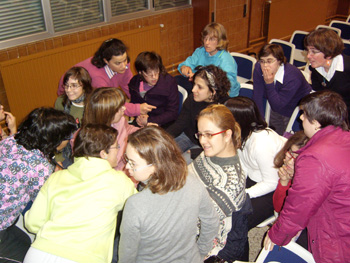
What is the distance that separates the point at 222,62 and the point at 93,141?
2229 mm

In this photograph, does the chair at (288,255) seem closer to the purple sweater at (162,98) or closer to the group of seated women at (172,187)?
the group of seated women at (172,187)

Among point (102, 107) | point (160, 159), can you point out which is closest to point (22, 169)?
point (102, 107)

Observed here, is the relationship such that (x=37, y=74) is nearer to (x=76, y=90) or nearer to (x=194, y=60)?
(x=76, y=90)

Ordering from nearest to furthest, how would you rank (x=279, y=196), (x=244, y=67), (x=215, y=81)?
(x=279, y=196)
(x=215, y=81)
(x=244, y=67)

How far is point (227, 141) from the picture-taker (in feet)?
6.86

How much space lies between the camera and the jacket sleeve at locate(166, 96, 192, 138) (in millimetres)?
3264

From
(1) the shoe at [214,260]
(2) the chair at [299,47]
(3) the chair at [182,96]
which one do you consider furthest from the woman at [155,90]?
(2) the chair at [299,47]

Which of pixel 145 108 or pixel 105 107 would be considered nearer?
pixel 105 107

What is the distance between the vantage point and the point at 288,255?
1.82 m

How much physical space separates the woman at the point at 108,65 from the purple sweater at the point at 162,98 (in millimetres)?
127

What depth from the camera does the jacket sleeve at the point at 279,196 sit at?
227 cm

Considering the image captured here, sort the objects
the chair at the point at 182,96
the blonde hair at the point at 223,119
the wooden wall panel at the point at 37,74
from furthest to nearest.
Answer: the wooden wall panel at the point at 37,74
the chair at the point at 182,96
the blonde hair at the point at 223,119

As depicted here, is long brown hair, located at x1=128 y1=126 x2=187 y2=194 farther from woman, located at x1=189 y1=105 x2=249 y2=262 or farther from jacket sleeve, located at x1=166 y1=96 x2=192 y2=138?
jacket sleeve, located at x1=166 y1=96 x2=192 y2=138

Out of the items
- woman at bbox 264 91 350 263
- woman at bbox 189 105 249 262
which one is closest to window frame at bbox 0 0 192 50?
woman at bbox 189 105 249 262
